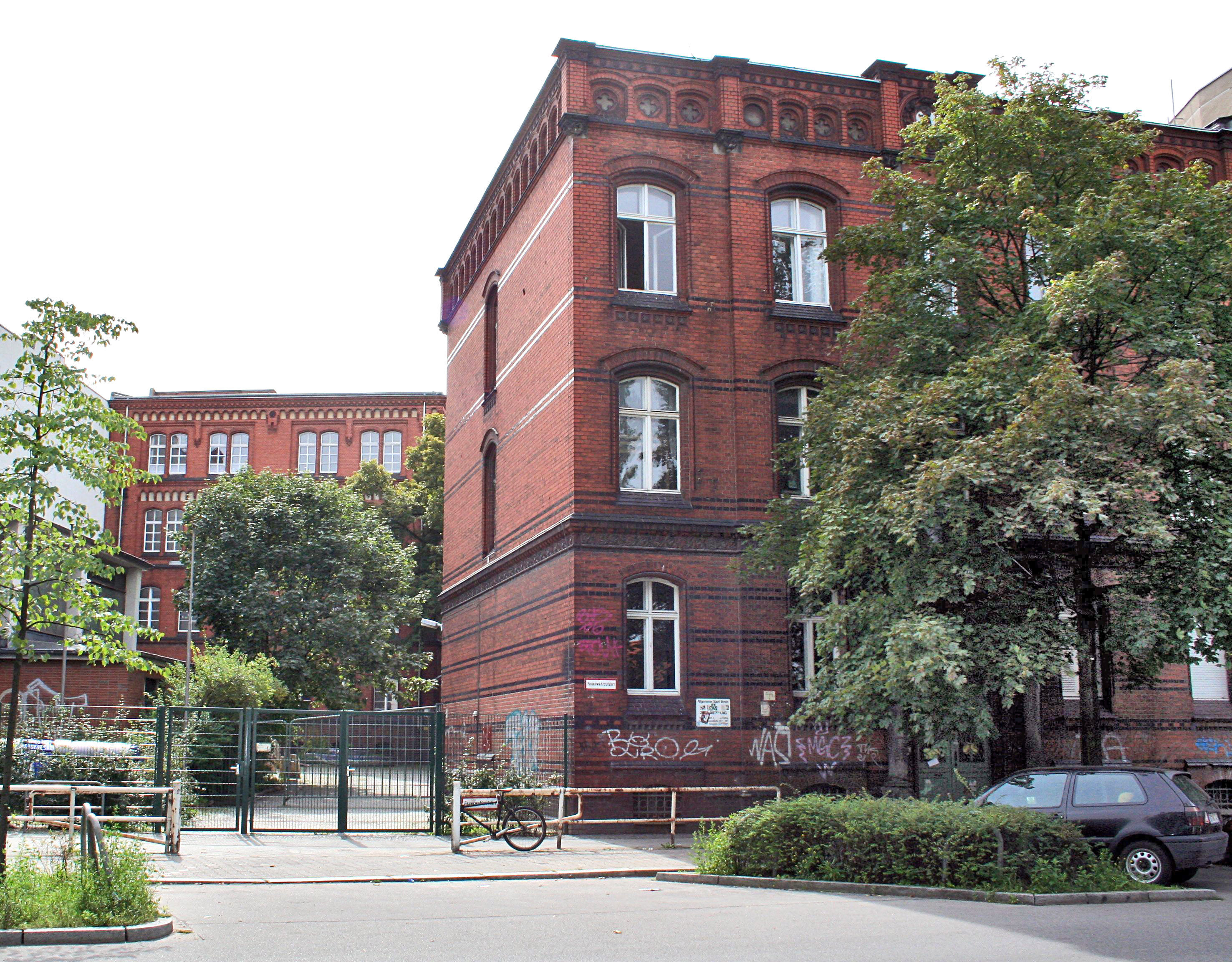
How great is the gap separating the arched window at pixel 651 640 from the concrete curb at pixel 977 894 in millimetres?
7467

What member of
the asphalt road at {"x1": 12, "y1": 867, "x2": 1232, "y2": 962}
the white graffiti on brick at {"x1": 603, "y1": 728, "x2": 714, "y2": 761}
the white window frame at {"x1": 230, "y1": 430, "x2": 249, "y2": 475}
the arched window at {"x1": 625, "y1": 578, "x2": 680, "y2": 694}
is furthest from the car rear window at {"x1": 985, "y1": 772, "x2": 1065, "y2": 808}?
the white window frame at {"x1": 230, "y1": 430, "x2": 249, "y2": 475}

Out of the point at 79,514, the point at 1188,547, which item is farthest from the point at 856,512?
the point at 79,514

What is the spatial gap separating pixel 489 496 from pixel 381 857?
12828 millimetres

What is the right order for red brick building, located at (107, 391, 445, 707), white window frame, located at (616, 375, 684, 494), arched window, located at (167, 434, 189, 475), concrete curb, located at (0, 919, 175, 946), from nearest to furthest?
1. concrete curb, located at (0, 919, 175, 946)
2. white window frame, located at (616, 375, 684, 494)
3. red brick building, located at (107, 391, 445, 707)
4. arched window, located at (167, 434, 189, 475)

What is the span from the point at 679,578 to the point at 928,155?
10.3 m

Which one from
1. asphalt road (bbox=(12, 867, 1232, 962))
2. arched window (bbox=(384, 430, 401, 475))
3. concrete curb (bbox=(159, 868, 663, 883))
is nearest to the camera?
asphalt road (bbox=(12, 867, 1232, 962))

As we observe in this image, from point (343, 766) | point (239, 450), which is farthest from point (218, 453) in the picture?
point (343, 766)

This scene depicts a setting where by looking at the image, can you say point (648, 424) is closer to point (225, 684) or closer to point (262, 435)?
point (225, 684)

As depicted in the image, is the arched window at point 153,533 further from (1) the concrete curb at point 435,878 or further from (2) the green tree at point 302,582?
(1) the concrete curb at point 435,878

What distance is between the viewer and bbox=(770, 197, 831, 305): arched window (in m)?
23.7

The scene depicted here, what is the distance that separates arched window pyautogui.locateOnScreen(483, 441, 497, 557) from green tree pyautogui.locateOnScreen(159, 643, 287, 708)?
19.4 ft

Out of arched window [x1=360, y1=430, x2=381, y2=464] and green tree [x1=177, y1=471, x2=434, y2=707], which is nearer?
green tree [x1=177, y1=471, x2=434, y2=707]

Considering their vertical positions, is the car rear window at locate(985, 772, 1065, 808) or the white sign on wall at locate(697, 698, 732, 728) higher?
the white sign on wall at locate(697, 698, 732, 728)

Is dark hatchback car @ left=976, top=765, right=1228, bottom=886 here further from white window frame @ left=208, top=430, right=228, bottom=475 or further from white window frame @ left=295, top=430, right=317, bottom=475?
white window frame @ left=208, top=430, right=228, bottom=475
